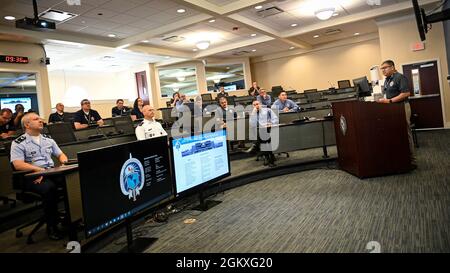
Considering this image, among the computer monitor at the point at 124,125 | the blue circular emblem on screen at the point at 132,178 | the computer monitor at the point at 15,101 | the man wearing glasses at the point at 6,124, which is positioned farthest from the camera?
the computer monitor at the point at 15,101

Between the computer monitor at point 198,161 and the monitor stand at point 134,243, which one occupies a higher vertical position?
the computer monitor at point 198,161

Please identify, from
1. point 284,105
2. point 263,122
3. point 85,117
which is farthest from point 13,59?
point 284,105

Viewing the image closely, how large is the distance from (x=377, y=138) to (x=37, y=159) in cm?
385

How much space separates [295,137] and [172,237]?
3.08 m

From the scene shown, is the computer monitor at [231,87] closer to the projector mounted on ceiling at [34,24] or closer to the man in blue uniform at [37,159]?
the projector mounted on ceiling at [34,24]

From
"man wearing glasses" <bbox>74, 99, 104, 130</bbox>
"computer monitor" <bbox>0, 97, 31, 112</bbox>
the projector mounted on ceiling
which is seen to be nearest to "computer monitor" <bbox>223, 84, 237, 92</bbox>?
"computer monitor" <bbox>0, 97, 31, 112</bbox>

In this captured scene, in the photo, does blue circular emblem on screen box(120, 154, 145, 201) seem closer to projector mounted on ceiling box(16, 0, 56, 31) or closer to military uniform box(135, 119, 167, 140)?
military uniform box(135, 119, 167, 140)

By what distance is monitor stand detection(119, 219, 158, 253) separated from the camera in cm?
254

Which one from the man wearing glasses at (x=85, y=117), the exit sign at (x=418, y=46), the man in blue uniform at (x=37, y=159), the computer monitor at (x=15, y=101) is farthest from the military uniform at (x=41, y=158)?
the exit sign at (x=418, y=46)

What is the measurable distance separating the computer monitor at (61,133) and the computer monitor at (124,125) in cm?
101

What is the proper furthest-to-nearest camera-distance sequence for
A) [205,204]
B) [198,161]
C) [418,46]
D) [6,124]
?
[418,46] < [6,124] < [205,204] < [198,161]

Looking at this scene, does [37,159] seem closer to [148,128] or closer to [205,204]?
[148,128]

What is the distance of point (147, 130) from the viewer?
4.14 m

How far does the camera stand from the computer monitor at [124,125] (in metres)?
5.70
